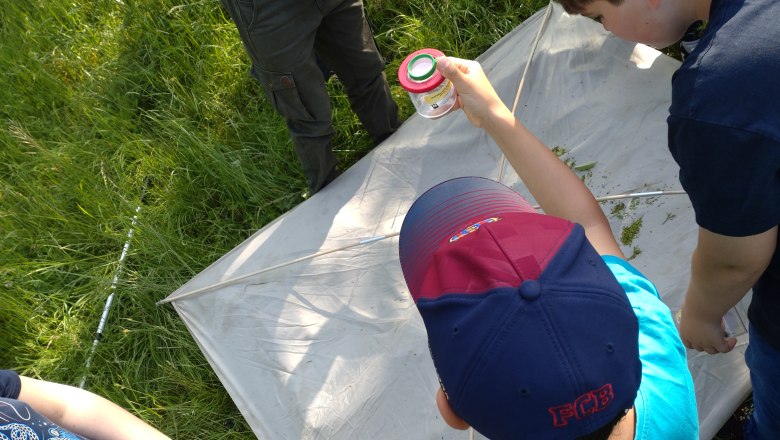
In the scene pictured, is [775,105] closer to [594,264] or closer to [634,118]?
[594,264]

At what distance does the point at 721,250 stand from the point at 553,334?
1.31 feet

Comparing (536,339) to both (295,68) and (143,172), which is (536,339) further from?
(143,172)

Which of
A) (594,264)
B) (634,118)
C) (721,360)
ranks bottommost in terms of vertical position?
(721,360)

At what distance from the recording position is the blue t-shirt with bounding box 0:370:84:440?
1233 millimetres

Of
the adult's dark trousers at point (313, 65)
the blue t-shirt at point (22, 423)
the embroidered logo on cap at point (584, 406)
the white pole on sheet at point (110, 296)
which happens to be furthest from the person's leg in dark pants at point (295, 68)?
the embroidered logo on cap at point (584, 406)

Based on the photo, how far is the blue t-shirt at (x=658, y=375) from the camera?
3.32 feet

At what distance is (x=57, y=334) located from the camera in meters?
2.42

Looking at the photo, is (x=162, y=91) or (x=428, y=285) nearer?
(x=428, y=285)

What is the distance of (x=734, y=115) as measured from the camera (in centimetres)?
83

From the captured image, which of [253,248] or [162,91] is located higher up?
[162,91]

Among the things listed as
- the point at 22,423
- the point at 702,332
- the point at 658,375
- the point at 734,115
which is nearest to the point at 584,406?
the point at 658,375

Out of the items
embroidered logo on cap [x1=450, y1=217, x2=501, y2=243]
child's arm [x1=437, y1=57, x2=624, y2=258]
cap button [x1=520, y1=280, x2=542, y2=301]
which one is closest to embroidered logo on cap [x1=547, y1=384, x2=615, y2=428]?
cap button [x1=520, y1=280, x2=542, y2=301]

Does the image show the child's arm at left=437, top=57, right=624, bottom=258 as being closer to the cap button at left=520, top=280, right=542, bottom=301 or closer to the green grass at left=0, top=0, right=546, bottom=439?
the cap button at left=520, top=280, right=542, bottom=301

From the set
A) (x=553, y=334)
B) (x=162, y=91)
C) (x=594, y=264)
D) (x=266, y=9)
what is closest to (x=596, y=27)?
(x=266, y=9)
